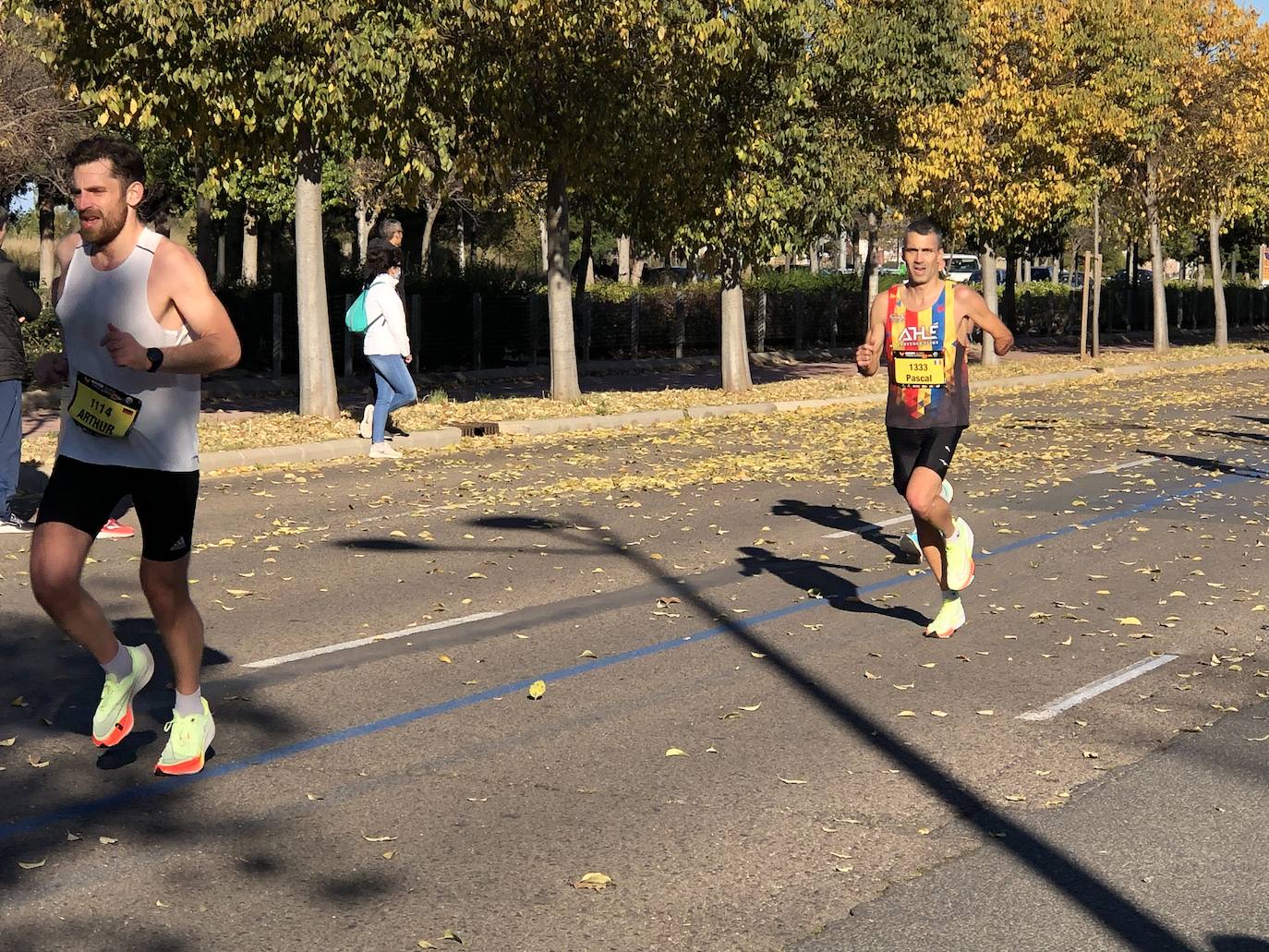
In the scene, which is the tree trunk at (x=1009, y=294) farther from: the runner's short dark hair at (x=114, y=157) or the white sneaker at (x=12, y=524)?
the runner's short dark hair at (x=114, y=157)

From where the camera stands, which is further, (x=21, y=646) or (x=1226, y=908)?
(x=21, y=646)

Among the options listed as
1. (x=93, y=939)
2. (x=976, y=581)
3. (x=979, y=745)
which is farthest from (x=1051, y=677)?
(x=93, y=939)

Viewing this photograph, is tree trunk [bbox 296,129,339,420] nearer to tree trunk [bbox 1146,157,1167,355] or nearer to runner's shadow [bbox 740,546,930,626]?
runner's shadow [bbox 740,546,930,626]

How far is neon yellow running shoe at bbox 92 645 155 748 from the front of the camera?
604cm

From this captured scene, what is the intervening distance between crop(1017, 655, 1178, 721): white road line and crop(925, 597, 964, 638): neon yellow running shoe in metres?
0.91

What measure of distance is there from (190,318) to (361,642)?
3.10 metres

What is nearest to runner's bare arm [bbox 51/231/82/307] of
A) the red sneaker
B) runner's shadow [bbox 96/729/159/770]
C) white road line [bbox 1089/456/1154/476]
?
runner's shadow [bbox 96/729/159/770]

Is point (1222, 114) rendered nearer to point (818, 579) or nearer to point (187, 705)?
point (818, 579)

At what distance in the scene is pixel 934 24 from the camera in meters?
29.6

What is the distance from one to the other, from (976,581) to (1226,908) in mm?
5470

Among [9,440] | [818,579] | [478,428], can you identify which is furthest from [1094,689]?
[478,428]

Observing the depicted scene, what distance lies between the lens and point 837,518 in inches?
504

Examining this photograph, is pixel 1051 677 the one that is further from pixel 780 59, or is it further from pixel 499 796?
pixel 780 59

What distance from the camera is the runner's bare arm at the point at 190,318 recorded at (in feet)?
17.6
